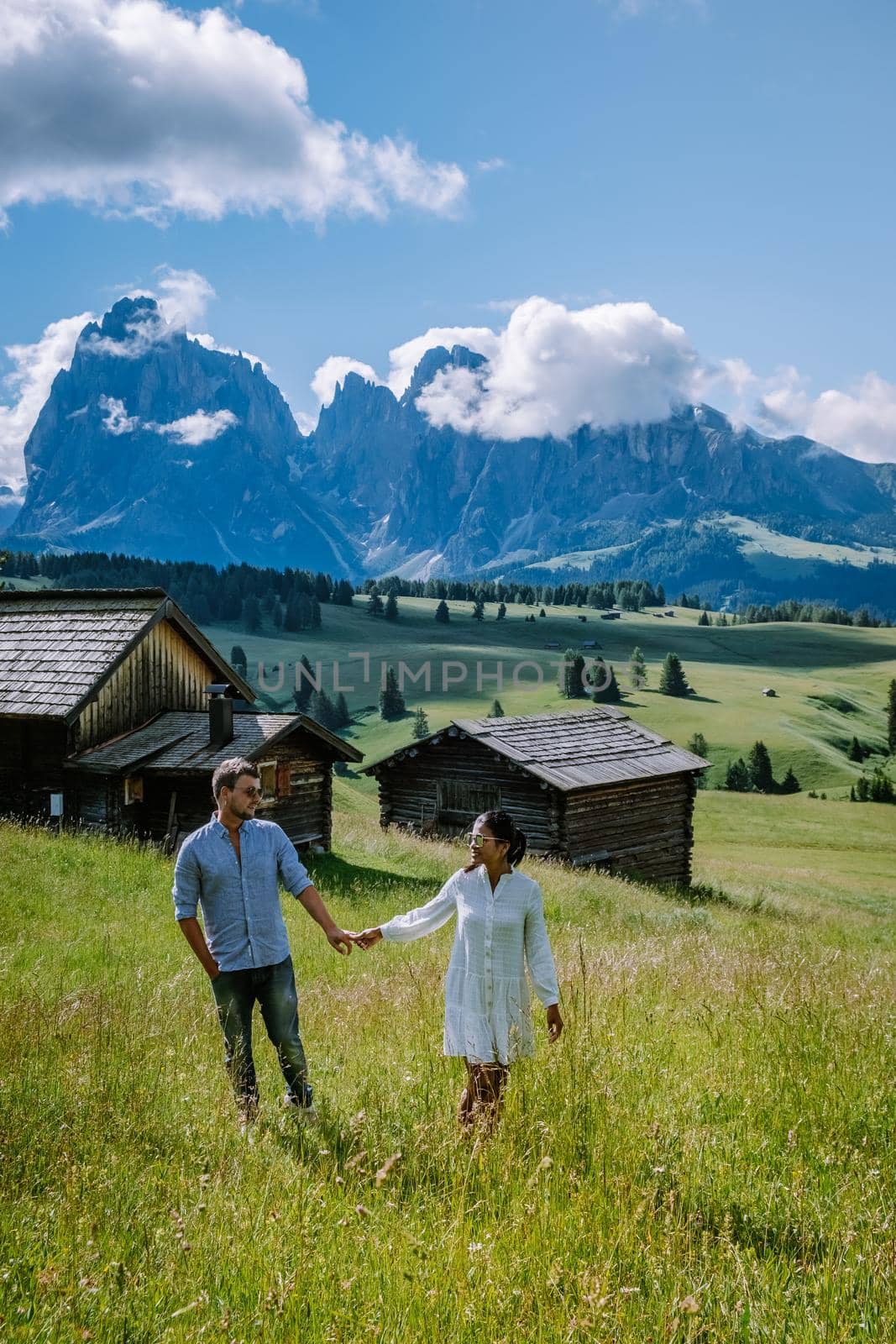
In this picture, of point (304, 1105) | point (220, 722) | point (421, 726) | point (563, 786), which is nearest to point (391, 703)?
point (421, 726)

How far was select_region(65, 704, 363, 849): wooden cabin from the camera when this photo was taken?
19.8 meters

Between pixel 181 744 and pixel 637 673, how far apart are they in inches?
4934

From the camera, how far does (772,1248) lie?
3506 mm

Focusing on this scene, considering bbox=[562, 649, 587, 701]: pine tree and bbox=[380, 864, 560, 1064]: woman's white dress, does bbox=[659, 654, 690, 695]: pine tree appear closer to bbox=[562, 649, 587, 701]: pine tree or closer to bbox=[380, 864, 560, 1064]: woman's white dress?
bbox=[562, 649, 587, 701]: pine tree

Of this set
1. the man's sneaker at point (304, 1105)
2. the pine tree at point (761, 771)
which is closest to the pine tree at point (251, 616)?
the pine tree at point (761, 771)

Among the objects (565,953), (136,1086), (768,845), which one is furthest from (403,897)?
(768,845)

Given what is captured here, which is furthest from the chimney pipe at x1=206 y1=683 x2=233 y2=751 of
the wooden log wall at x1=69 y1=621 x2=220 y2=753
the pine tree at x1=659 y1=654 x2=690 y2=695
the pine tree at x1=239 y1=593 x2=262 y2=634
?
the pine tree at x1=239 y1=593 x2=262 y2=634

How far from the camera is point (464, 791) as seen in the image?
31.2 meters

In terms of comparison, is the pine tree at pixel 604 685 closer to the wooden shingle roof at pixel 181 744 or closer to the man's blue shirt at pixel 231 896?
the wooden shingle roof at pixel 181 744

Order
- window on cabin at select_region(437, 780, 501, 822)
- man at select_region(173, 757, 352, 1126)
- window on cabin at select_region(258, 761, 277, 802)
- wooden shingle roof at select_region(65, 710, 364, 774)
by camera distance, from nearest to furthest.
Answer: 1. man at select_region(173, 757, 352, 1126)
2. wooden shingle roof at select_region(65, 710, 364, 774)
3. window on cabin at select_region(258, 761, 277, 802)
4. window on cabin at select_region(437, 780, 501, 822)

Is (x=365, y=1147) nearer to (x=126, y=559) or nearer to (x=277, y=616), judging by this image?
(x=277, y=616)

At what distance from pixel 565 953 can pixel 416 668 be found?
13302cm

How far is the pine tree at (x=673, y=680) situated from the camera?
130250 mm

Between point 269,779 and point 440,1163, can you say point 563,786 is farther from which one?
point 440,1163
